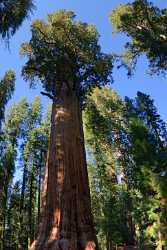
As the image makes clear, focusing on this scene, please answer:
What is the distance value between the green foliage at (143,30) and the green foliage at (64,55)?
2487mm

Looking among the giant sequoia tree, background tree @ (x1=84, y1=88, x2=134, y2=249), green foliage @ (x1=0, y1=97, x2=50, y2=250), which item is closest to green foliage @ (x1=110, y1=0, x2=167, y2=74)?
the giant sequoia tree

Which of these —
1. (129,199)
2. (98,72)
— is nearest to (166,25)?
(98,72)

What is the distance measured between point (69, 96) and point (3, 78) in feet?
18.2

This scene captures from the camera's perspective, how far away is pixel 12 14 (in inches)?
340

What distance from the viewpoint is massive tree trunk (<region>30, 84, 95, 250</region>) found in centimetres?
835

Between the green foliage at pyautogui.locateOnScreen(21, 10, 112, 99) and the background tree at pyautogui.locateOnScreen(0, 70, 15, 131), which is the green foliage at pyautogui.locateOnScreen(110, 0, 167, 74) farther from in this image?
the background tree at pyautogui.locateOnScreen(0, 70, 15, 131)

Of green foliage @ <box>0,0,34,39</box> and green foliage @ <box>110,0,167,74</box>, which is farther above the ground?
green foliage @ <box>110,0,167,74</box>

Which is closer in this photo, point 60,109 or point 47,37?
point 60,109

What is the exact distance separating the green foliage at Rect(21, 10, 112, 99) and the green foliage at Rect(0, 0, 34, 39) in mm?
5099

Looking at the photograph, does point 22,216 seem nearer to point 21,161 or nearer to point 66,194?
point 21,161

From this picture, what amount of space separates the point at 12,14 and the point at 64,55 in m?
6.06

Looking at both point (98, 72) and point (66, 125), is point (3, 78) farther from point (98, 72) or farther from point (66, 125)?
point (66, 125)

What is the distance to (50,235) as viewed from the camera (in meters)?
8.39

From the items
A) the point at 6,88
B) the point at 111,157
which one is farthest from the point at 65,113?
the point at 111,157
